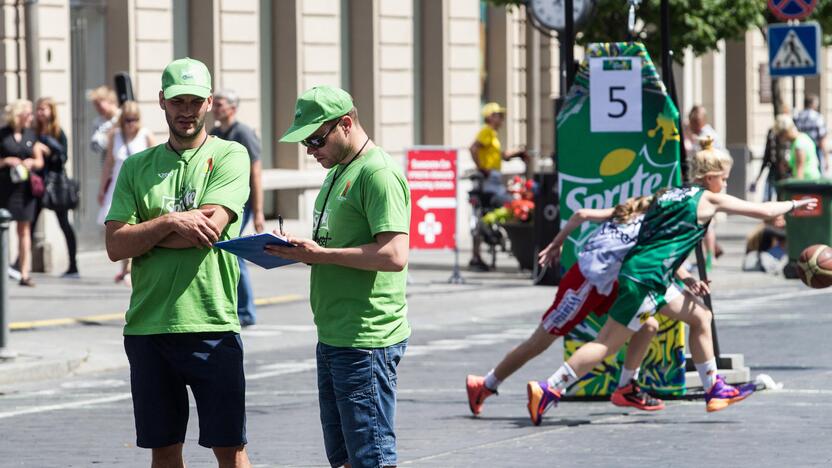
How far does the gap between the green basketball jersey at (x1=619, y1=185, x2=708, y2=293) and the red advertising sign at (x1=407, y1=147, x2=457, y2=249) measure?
29.0 ft

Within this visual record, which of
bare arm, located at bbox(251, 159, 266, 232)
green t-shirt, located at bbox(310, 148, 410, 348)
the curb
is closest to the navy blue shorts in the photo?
green t-shirt, located at bbox(310, 148, 410, 348)

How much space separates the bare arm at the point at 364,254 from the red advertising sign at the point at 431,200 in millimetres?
12271

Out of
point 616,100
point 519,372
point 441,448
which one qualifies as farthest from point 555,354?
point 441,448

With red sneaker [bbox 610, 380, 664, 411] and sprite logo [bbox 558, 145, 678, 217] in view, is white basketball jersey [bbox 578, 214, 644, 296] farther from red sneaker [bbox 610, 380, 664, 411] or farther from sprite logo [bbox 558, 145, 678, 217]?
sprite logo [bbox 558, 145, 678, 217]

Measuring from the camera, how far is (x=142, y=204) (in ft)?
22.3

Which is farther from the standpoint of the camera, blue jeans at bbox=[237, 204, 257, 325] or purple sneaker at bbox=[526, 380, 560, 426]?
blue jeans at bbox=[237, 204, 257, 325]

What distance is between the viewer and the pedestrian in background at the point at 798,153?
19.5 metres

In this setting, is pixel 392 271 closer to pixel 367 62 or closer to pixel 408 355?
pixel 408 355

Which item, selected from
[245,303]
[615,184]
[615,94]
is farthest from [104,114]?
[615,94]

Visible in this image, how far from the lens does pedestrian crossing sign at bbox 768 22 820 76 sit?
65.1 feet

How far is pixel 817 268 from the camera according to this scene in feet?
32.4

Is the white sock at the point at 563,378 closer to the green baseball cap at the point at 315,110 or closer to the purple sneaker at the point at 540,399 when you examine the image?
the purple sneaker at the point at 540,399

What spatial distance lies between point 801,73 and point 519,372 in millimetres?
8514

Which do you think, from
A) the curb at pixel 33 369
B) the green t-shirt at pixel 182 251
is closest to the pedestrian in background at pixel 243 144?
the curb at pixel 33 369
